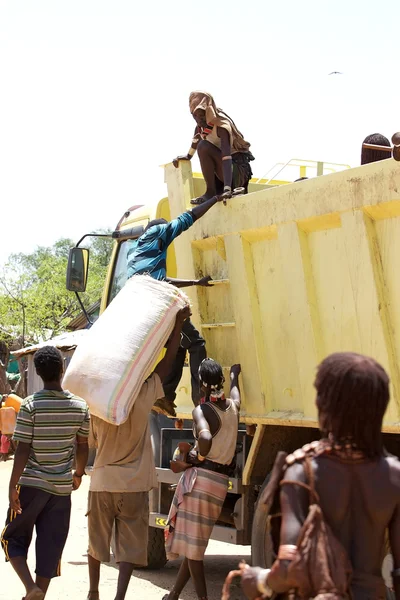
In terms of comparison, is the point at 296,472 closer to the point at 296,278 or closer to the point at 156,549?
the point at 296,278

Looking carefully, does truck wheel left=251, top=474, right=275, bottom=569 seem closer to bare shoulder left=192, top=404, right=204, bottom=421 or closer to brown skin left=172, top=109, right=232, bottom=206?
bare shoulder left=192, top=404, right=204, bottom=421

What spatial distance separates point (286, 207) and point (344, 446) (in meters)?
2.90

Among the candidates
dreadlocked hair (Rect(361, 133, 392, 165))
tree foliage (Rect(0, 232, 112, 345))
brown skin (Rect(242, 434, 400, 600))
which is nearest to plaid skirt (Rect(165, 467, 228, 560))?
dreadlocked hair (Rect(361, 133, 392, 165))

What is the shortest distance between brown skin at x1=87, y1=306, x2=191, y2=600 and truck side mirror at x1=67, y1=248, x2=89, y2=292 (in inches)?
93.9

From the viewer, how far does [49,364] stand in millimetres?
5207

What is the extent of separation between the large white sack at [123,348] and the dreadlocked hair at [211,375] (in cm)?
33

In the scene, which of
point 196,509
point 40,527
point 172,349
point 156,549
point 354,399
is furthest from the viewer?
point 156,549

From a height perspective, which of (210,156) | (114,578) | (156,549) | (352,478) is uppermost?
(210,156)

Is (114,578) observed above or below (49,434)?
below

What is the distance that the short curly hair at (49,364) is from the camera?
521 cm

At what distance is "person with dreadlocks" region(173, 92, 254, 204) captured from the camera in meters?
6.05

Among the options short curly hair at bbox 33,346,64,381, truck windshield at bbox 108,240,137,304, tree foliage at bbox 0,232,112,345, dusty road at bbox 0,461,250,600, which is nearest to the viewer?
short curly hair at bbox 33,346,64,381

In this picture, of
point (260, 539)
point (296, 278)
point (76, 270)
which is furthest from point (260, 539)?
point (76, 270)

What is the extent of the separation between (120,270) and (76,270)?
1.22ft
